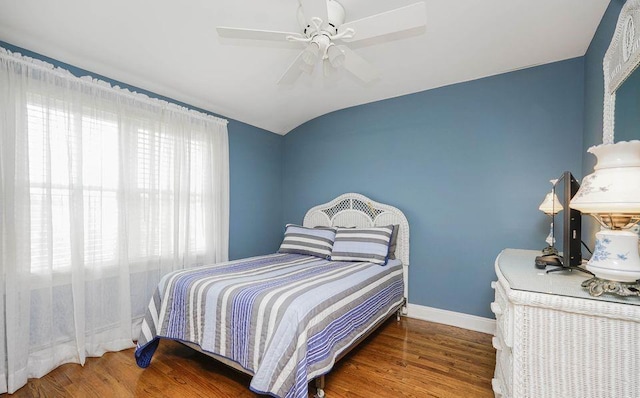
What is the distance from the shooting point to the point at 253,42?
7.59ft

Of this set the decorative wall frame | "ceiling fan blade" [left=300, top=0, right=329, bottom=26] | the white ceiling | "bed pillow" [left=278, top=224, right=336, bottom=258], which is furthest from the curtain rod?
the decorative wall frame

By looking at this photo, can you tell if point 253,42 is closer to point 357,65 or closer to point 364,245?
point 357,65

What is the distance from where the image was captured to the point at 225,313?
1849 mm

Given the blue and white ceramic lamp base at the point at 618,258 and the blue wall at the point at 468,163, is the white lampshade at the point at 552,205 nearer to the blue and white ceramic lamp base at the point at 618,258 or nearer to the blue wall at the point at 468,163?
the blue wall at the point at 468,163

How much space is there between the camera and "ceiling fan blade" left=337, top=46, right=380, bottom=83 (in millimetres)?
1904

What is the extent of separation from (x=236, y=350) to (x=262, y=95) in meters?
2.57

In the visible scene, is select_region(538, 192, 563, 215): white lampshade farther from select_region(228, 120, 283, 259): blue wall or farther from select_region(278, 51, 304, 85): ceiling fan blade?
select_region(228, 120, 283, 259): blue wall

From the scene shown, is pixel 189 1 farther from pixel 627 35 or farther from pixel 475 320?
pixel 475 320

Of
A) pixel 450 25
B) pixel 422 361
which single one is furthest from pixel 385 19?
pixel 422 361

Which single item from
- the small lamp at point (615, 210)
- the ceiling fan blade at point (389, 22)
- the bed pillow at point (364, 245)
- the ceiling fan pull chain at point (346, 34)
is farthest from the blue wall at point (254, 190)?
the small lamp at point (615, 210)

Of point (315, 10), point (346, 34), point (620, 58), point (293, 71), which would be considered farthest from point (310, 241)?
point (620, 58)

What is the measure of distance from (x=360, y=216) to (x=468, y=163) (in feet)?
4.44

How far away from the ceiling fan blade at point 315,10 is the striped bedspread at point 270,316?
1.68m

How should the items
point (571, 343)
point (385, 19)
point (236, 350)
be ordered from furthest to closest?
point (236, 350), point (385, 19), point (571, 343)
